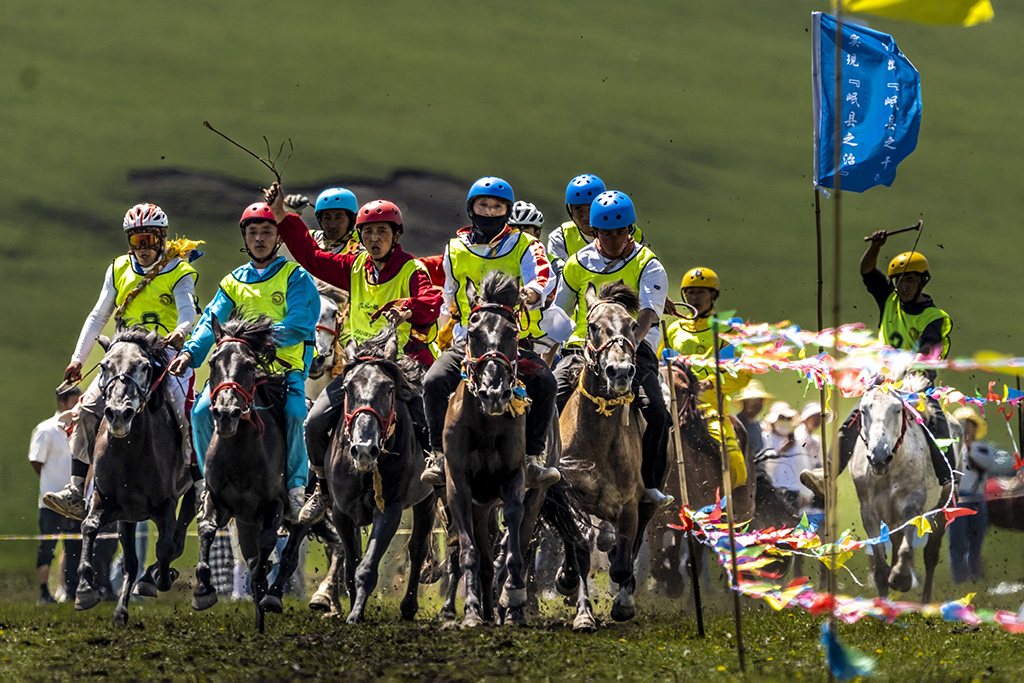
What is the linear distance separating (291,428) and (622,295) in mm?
2949

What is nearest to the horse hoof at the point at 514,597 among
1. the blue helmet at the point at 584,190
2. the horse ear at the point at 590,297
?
the horse ear at the point at 590,297

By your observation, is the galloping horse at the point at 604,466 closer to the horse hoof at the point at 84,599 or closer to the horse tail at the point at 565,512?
the horse tail at the point at 565,512

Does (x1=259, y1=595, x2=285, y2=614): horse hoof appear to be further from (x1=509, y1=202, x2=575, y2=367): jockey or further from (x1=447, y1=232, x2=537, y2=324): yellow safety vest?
(x1=509, y1=202, x2=575, y2=367): jockey

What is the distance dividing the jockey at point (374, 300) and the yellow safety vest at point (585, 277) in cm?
113

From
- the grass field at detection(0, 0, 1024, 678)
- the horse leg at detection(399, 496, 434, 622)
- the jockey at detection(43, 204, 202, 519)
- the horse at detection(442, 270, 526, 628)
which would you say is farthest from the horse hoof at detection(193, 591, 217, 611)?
the grass field at detection(0, 0, 1024, 678)

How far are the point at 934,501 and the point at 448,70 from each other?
40.7 feet

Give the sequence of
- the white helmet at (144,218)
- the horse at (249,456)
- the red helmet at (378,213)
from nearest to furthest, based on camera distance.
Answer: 1. the horse at (249,456)
2. the red helmet at (378,213)
3. the white helmet at (144,218)

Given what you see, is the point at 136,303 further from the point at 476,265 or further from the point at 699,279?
the point at 699,279

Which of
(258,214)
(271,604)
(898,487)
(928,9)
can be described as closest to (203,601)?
(271,604)

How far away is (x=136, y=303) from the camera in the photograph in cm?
1232

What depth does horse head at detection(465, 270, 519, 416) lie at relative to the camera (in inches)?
364

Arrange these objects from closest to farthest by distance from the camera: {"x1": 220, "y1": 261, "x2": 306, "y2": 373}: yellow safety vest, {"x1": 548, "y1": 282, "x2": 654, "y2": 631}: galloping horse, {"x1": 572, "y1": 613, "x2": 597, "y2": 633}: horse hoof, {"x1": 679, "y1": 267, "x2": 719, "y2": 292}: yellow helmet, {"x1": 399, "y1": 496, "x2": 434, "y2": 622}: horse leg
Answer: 1. {"x1": 572, "y1": 613, "x2": 597, "y2": 633}: horse hoof
2. {"x1": 548, "y1": 282, "x2": 654, "y2": 631}: galloping horse
3. {"x1": 220, "y1": 261, "x2": 306, "y2": 373}: yellow safety vest
4. {"x1": 399, "y1": 496, "x2": 434, "y2": 622}: horse leg
5. {"x1": 679, "y1": 267, "x2": 719, "y2": 292}: yellow helmet

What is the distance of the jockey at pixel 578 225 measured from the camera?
12.0m

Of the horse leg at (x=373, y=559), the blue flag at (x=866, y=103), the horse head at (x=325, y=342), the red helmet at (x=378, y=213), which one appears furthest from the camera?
the horse head at (x=325, y=342)
